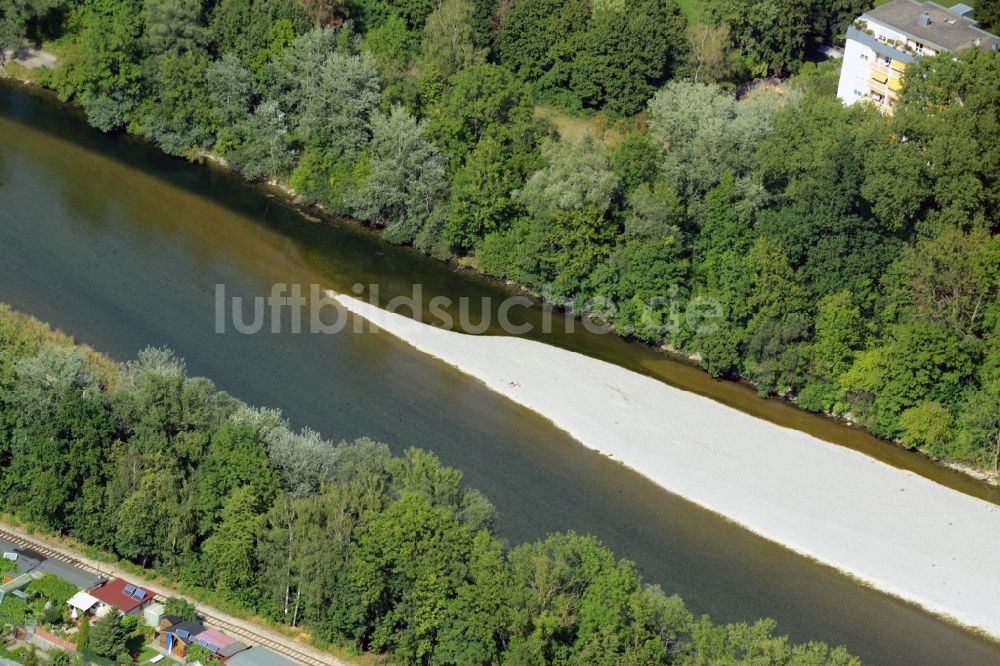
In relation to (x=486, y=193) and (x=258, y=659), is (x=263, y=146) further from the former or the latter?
(x=258, y=659)

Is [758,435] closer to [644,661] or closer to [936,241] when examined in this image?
[936,241]

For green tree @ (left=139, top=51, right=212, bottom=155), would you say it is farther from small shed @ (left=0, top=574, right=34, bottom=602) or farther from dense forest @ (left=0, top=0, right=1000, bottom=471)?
small shed @ (left=0, top=574, right=34, bottom=602)

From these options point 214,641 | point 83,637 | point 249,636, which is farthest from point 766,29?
point 83,637

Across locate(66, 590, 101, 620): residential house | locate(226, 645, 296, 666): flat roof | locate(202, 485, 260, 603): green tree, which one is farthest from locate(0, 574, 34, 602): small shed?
locate(226, 645, 296, 666): flat roof

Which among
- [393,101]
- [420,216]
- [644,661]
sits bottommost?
[644,661]

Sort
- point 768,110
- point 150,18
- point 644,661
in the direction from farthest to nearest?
point 150,18, point 768,110, point 644,661

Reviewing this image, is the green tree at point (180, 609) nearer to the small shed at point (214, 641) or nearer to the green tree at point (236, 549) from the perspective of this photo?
the small shed at point (214, 641)

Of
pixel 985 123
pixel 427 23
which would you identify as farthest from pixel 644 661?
pixel 427 23
